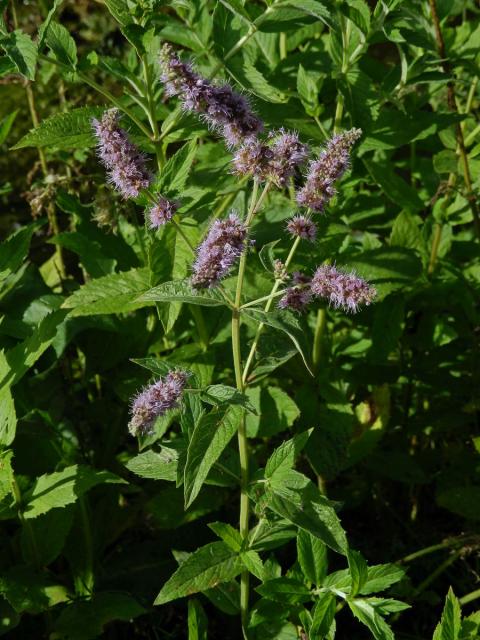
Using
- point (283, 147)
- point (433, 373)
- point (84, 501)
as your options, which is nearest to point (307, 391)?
point (433, 373)

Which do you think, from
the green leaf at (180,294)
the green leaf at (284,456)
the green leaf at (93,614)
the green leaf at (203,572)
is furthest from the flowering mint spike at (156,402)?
the green leaf at (93,614)

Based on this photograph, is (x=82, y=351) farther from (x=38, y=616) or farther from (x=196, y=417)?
(x=196, y=417)

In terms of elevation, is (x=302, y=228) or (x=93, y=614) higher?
(x=302, y=228)

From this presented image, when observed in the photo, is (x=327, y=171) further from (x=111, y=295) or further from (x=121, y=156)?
(x=111, y=295)

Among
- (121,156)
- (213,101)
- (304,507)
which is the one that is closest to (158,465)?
(304,507)

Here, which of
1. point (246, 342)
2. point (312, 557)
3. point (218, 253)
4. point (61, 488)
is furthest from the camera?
point (246, 342)

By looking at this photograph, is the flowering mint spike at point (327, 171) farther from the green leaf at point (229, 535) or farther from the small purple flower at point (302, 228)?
the green leaf at point (229, 535)

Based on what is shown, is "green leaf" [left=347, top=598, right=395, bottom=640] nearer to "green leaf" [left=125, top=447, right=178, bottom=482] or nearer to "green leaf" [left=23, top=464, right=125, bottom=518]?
"green leaf" [left=125, top=447, right=178, bottom=482]

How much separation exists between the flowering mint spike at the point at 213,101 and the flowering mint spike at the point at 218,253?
200 millimetres

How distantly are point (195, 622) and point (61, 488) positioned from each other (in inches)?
17.1

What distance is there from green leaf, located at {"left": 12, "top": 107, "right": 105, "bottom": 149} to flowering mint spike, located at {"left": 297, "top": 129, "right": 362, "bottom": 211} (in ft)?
1.86

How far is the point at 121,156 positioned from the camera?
1.52 m

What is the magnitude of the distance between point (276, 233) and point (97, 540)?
3.16 feet

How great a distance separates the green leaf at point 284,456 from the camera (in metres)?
1.65
